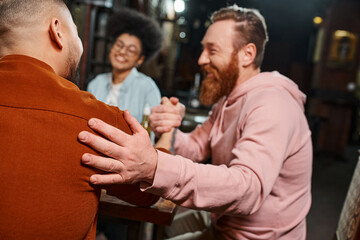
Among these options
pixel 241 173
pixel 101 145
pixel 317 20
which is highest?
pixel 317 20

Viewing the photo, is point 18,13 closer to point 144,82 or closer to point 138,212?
point 138,212

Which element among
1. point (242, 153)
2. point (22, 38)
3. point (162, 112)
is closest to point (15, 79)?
point (22, 38)

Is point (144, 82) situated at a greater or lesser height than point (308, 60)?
lesser

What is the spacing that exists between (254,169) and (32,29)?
2.85 ft

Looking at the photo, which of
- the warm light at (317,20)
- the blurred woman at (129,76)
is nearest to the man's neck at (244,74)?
the blurred woman at (129,76)

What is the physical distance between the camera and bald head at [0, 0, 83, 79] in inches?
37.2

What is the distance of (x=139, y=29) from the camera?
315 centimetres

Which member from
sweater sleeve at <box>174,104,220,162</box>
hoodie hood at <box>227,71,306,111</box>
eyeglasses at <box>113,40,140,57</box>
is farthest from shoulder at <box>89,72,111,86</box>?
hoodie hood at <box>227,71,306,111</box>

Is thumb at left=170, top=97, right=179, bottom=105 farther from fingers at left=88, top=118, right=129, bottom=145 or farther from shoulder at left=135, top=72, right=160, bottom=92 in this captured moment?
shoulder at left=135, top=72, right=160, bottom=92

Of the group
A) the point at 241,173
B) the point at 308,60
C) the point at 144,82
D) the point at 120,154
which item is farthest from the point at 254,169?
the point at 308,60

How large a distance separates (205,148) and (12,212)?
A: 4.52ft

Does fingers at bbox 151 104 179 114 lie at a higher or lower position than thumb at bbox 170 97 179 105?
lower

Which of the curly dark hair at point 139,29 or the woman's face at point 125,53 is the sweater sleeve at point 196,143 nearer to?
the woman's face at point 125,53

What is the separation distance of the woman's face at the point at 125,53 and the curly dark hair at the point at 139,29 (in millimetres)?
87
